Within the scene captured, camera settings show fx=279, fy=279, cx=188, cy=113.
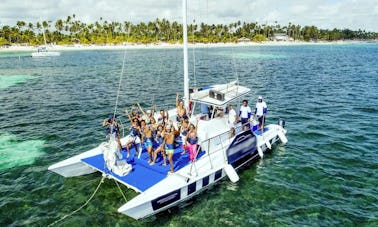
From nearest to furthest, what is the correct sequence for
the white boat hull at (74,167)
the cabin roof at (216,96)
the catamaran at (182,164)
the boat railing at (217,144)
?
the catamaran at (182,164), the white boat hull at (74,167), the boat railing at (217,144), the cabin roof at (216,96)

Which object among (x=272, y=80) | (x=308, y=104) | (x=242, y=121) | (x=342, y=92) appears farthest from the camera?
(x=272, y=80)

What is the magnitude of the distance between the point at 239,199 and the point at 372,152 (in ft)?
30.9

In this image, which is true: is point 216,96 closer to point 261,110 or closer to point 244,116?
point 244,116

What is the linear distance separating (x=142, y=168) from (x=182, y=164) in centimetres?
169

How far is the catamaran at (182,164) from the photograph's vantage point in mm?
9929

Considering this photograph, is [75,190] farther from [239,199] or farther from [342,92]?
[342,92]

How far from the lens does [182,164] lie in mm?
11891

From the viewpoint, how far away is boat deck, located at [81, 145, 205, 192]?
10.6m

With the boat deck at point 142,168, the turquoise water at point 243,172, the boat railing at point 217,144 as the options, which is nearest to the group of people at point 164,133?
the boat deck at point 142,168

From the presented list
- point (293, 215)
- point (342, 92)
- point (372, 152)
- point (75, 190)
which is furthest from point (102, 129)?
point (342, 92)

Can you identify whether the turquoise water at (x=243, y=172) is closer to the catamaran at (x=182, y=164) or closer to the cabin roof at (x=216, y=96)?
the catamaran at (x=182, y=164)

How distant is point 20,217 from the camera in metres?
10.4

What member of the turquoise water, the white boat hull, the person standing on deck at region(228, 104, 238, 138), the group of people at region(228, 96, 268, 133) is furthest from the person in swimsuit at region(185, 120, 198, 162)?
the white boat hull

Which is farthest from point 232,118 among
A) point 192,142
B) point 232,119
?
point 192,142
